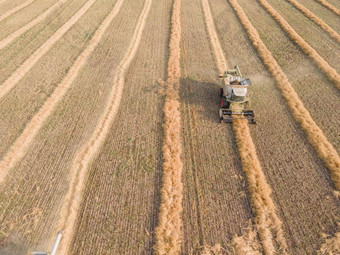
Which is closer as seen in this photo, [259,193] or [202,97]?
[259,193]

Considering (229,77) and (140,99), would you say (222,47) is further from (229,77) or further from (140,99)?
(140,99)

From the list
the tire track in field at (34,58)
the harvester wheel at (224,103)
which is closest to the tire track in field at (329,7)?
the harvester wheel at (224,103)

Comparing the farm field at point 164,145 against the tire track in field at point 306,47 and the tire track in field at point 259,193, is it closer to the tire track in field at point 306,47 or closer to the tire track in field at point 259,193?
the tire track in field at point 259,193

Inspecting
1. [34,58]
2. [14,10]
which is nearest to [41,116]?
[34,58]

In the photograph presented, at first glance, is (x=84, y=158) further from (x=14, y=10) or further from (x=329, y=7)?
(x=329, y=7)

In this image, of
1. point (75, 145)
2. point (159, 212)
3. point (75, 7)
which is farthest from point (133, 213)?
point (75, 7)

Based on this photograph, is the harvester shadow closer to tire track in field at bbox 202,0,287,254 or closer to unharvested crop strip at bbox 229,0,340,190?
tire track in field at bbox 202,0,287,254

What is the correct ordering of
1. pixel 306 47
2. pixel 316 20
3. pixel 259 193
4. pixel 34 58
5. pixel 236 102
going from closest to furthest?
1. pixel 259 193
2. pixel 236 102
3. pixel 34 58
4. pixel 306 47
5. pixel 316 20
